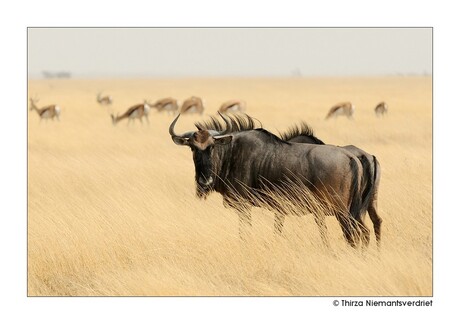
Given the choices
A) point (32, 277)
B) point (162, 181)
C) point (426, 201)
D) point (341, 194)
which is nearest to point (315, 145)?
point (341, 194)

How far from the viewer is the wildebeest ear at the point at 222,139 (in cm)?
646

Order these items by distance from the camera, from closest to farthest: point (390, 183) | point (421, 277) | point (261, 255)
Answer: point (421, 277) → point (261, 255) → point (390, 183)

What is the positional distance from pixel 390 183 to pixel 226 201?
3.88 metres

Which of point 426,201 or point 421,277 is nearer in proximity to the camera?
point 421,277

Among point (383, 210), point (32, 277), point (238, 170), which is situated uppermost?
point (238, 170)

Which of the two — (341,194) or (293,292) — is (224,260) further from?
(341,194)

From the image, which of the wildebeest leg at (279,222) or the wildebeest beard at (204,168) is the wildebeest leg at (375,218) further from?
the wildebeest beard at (204,168)

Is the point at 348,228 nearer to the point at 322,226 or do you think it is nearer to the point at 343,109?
the point at 322,226

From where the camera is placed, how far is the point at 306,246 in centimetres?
616

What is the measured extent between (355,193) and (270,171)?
0.90m

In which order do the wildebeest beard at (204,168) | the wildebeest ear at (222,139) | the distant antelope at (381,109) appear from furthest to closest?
the distant antelope at (381,109) → the wildebeest ear at (222,139) → the wildebeest beard at (204,168)

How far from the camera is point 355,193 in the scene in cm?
623

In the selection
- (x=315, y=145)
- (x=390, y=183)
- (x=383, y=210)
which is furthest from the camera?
(x=390, y=183)

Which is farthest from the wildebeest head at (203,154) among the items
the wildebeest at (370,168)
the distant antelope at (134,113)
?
the distant antelope at (134,113)
